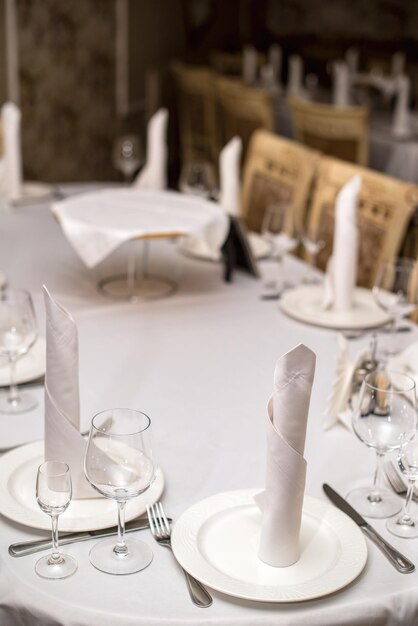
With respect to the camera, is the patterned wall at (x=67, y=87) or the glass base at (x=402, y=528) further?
the patterned wall at (x=67, y=87)

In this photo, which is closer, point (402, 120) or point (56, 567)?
point (56, 567)

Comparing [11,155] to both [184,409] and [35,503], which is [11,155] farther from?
[35,503]

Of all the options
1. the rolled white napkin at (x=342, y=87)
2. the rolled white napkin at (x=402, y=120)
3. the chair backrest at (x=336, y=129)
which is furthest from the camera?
the rolled white napkin at (x=342, y=87)

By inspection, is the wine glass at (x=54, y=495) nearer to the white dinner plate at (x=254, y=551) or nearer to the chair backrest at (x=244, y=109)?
the white dinner plate at (x=254, y=551)

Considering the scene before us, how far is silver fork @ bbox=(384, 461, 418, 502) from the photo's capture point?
153 centimetres

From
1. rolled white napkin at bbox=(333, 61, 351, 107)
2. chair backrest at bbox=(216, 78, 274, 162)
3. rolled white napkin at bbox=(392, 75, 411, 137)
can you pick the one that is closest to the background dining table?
chair backrest at bbox=(216, 78, 274, 162)

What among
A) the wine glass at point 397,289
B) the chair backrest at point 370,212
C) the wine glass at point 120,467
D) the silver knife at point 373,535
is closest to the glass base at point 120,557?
the wine glass at point 120,467

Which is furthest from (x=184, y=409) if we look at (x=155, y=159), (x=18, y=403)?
(x=155, y=159)

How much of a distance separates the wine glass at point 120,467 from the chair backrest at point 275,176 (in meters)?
2.04

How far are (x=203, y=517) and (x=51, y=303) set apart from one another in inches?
16.5

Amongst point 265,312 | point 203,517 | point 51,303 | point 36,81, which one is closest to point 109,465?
point 203,517

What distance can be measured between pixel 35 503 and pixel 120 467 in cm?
21

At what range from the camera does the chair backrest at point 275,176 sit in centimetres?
337

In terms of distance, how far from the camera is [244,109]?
5.46 meters
